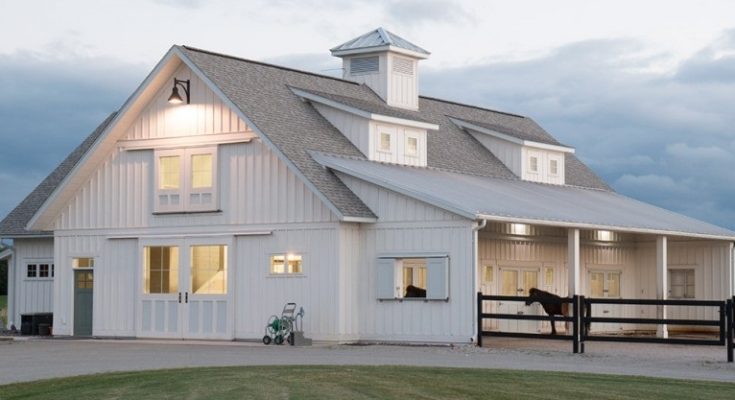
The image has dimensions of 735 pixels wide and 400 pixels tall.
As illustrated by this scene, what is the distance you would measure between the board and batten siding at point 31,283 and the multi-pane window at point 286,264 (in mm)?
11588

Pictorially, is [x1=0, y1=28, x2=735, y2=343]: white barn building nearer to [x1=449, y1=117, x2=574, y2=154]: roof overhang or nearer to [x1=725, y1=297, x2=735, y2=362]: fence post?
[x1=449, y1=117, x2=574, y2=154]: roof overhang

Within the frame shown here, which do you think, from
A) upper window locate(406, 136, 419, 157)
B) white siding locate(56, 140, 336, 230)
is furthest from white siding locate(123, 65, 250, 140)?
upper window locate(406, 136, 419, 157)

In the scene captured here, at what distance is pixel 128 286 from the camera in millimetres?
35250

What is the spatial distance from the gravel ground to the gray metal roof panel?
9.87 meters

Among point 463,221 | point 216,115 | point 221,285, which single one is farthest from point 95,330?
point 463,221

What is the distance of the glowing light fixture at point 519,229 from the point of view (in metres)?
37.5

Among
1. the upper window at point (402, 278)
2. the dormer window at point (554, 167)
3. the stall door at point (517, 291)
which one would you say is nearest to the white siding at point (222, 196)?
the upper window at point (402, 278)

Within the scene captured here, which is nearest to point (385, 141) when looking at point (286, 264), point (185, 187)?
point (286, 264)

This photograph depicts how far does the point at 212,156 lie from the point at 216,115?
1.06 m

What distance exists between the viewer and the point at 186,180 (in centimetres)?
3431

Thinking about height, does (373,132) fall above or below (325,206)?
above

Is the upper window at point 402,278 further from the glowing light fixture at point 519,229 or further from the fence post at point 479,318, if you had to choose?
the glowing light fixture at point 519,229

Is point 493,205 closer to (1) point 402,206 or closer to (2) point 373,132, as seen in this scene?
(1) point 402,206

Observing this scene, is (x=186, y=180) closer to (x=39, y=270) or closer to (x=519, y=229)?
(x=519, y=229)
